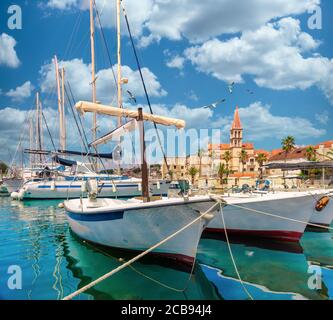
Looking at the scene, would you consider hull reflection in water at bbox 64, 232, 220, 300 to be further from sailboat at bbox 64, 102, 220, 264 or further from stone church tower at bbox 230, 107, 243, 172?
stone church tower at bbox 230, 107, 243, 172

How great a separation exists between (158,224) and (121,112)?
19.7 ft

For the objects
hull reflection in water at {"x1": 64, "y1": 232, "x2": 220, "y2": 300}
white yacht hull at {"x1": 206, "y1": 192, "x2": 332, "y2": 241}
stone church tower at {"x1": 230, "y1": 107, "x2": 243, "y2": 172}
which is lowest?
hull reflection in water at {"x1": 64, "y1": 232, "x2": 220, "y2": 300}

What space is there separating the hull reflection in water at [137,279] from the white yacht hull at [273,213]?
12.5ft

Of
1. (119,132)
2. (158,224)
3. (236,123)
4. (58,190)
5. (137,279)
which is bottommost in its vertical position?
(137,279)

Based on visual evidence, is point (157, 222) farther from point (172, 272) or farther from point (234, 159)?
point (234, 159)

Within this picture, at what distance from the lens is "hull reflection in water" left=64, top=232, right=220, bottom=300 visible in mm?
6539

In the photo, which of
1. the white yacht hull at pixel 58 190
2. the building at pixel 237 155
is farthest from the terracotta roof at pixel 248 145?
the white yacht hull at pixel 58 190

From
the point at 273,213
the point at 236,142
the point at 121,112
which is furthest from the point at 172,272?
the point at 236,142

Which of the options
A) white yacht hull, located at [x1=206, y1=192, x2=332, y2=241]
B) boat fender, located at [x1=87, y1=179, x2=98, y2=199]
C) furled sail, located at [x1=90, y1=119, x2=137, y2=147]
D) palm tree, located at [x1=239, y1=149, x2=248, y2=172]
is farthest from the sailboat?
palm tree, located at [x1=239, y1=149, x2=248, y2=172]

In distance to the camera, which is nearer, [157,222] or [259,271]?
[157,222]

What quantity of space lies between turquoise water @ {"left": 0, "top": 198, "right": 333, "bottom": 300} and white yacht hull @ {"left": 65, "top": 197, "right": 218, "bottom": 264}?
530mm

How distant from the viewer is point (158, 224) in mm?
7680
